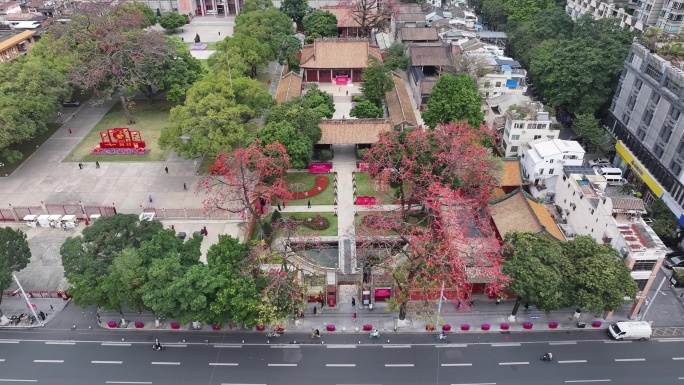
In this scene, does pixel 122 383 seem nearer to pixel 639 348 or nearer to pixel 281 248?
pixel 281 248

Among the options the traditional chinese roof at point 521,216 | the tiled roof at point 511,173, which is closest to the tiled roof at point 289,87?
the tiled roof at point 511,173

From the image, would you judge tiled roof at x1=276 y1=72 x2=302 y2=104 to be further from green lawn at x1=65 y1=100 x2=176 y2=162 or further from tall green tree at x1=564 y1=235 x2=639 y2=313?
tall green tree at x1=564 y1=235 x2=639 y2=313

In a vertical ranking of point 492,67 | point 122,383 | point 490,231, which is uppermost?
point 492,67

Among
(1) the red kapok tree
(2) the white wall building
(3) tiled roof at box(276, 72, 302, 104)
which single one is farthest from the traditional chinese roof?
(3) tiled roof at box(276, 72, 302, 104)

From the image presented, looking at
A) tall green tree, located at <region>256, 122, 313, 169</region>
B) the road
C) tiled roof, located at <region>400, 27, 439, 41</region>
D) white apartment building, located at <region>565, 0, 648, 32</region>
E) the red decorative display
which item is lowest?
the road

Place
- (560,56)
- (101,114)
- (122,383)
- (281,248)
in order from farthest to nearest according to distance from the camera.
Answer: (101,114) → (560,56) → (281,248) → (122,383)

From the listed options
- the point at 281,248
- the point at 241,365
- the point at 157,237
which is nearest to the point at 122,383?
the point at 241,365
